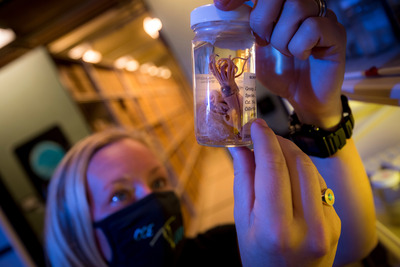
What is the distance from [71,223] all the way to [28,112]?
5.86ft

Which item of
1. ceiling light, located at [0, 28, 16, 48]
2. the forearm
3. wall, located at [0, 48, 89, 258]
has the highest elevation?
ceiling light, located at [0, 28, 16, 48]

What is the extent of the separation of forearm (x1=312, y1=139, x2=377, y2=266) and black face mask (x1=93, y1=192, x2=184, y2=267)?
78 centimetres

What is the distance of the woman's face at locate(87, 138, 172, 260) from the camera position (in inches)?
41.6

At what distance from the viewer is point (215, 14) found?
1.25 feet

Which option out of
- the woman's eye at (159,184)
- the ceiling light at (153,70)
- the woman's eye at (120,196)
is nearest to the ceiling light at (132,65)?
the ceiling light at (153,70)

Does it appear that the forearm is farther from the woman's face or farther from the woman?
the woman's face

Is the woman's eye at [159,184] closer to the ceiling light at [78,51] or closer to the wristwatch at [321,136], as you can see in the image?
the wristwatch at [321,136]

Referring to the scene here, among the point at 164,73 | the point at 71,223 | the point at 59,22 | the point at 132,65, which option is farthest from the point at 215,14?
the point at 164,73

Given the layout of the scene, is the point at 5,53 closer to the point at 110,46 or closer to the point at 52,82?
the point at 52,82

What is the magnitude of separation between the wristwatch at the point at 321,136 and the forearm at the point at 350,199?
0.05 feet

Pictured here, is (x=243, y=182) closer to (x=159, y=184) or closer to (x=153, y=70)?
(x=159, y=184)

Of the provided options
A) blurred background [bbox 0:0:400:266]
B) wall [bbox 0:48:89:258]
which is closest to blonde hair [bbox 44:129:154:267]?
blurred background [bbox 0:0:400:266]

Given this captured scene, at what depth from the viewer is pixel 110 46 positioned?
3373 millimetres

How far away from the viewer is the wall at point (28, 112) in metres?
2.26
